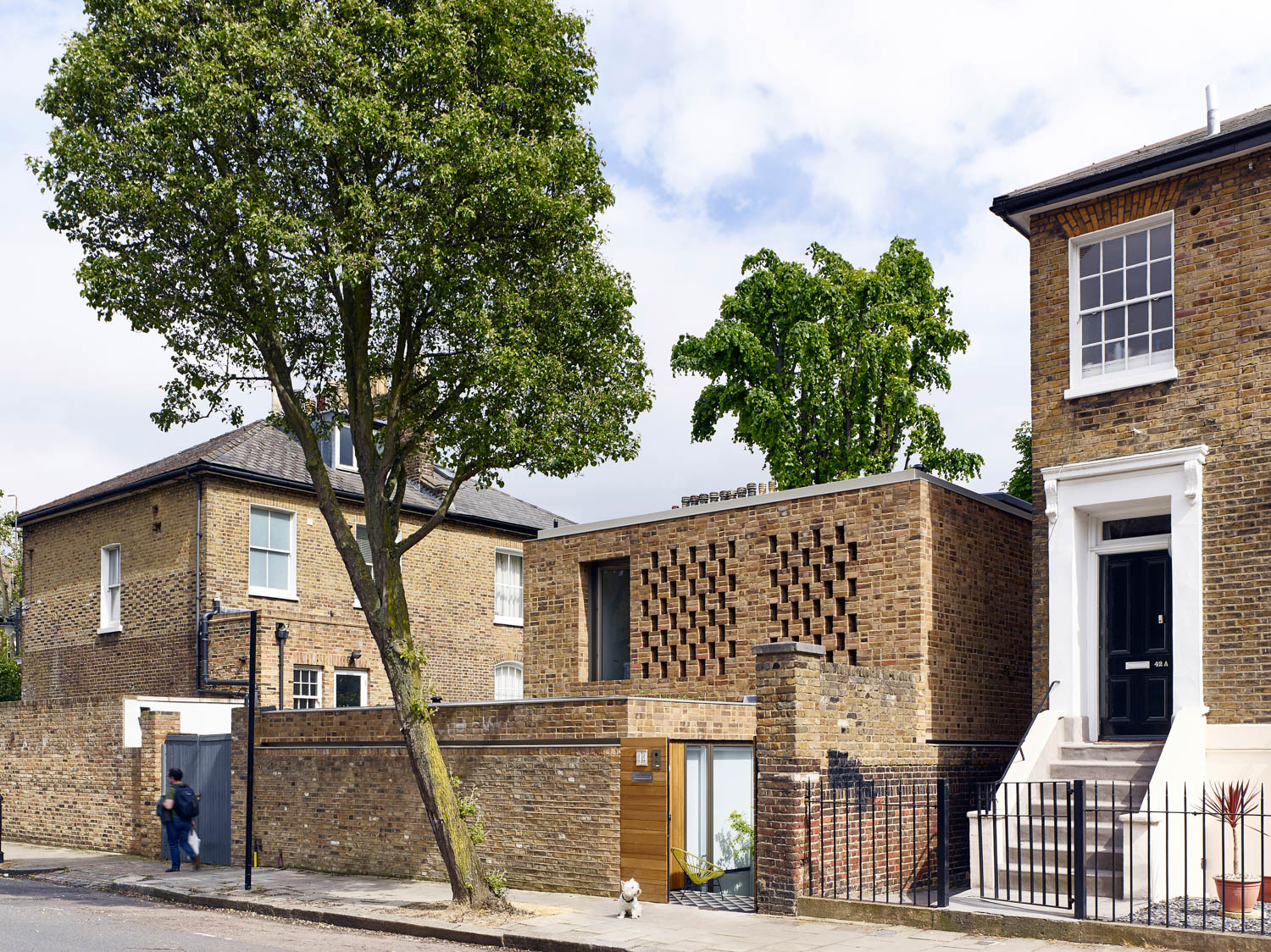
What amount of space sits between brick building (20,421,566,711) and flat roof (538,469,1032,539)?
740 centimetres

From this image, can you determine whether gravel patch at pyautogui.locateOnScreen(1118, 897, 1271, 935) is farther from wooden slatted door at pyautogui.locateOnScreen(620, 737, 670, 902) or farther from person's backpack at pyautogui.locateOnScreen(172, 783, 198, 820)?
person's backpack at pyautogui.locateOnScreen(172, 783, 198, 820)

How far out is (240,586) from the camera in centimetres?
2494

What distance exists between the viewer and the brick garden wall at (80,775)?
2147cm

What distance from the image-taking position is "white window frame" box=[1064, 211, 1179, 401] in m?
15.0

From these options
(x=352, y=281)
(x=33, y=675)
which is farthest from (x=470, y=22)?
(x=33, y=675)

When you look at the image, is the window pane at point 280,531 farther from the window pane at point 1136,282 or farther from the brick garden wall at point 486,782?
the window pane at point 1136,282

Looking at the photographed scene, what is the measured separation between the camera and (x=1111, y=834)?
1266 cm

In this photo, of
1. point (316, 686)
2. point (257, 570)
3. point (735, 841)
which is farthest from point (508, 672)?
point (735, 841)

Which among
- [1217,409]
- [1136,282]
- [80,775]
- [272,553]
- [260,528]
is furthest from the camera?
[272,553]

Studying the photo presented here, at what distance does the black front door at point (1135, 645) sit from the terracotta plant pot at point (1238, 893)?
336cm

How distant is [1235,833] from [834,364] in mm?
18735

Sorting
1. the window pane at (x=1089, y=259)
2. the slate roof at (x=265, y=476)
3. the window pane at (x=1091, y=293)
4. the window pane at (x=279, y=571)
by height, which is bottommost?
the window pane at (x=279, y=571)

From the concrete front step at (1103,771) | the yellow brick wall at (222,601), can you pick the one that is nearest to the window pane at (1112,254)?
the concrete front step at (1103,771)

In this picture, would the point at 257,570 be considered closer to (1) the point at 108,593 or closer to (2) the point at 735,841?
(1) the point at 108,593
